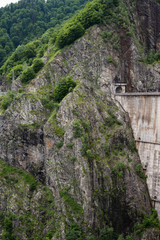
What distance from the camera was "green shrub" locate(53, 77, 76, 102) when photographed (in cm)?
5396

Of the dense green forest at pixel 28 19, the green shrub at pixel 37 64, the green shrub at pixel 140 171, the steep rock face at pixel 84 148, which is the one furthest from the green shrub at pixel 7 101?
the dense green forest at pixel 28 19

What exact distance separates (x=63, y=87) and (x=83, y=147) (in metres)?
15.6

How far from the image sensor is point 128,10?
212 feet

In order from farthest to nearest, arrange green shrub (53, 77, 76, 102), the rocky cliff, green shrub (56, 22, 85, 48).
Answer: green shrub (56, 22, 85, 48), green shrub (53, 77, 76, 102), the rocky cliff

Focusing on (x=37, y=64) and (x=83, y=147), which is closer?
(x=83, y=147)

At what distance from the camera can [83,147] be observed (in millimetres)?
46469

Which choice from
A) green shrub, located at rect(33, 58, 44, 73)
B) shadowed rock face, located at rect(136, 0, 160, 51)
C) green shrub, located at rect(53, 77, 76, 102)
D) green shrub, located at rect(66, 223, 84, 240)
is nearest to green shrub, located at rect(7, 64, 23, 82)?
green shrub, located at rect(33, 58, 44, 73)

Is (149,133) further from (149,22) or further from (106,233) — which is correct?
(149,22)

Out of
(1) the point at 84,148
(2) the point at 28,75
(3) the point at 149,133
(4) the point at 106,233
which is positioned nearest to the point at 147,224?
(4) the point at 106,233

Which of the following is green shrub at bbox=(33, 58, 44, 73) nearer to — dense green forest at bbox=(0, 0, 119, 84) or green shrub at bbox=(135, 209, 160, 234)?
dense green forest at bbox=(0, 0, 119, 84)

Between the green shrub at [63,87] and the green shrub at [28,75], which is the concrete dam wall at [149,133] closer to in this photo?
the green shrub at [63,87]

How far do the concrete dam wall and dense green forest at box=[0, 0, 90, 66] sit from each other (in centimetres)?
5484

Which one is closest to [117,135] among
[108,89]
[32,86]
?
[108,89]

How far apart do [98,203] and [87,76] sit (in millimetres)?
29409
